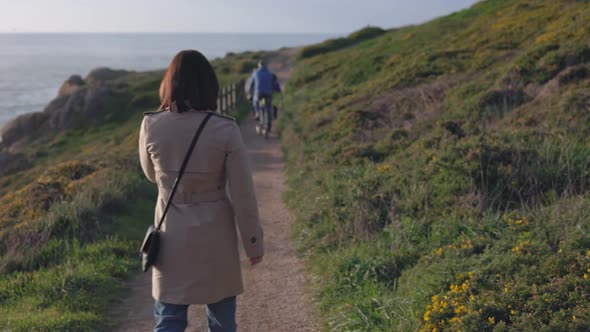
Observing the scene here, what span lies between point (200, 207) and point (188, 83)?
64cm

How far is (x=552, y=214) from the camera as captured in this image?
5336 millimetres

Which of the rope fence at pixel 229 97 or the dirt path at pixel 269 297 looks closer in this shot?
the dirt path at pixel 269 297

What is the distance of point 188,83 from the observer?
3.27m

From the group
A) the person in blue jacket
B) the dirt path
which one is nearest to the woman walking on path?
the dirt path

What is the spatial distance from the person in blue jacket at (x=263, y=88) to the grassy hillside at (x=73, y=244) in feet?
11.4

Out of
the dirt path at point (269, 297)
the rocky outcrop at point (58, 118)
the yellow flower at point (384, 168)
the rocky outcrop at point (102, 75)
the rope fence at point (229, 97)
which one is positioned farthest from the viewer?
the rocky outcrop at point (102, 75)

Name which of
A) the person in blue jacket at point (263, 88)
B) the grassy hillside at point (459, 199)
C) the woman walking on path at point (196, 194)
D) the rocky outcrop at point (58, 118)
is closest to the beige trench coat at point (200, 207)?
the woman walking on path at point (196, 194)

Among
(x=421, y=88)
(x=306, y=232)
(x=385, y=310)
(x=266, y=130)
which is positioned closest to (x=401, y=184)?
(x=306, y=232)

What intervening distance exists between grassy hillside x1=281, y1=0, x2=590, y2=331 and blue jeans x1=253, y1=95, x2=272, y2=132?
1.03m

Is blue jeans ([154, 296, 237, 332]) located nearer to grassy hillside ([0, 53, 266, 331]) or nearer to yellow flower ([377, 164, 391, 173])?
grassy hillside ([0, 53, 266, 331])

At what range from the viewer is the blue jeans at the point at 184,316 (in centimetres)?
340

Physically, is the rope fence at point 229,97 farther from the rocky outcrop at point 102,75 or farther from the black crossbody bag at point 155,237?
the rocky outcrop at point 102,75

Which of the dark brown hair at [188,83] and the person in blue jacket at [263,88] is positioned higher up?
the dark brown hair at [188,83]

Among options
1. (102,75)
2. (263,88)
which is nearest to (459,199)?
(263,88)
